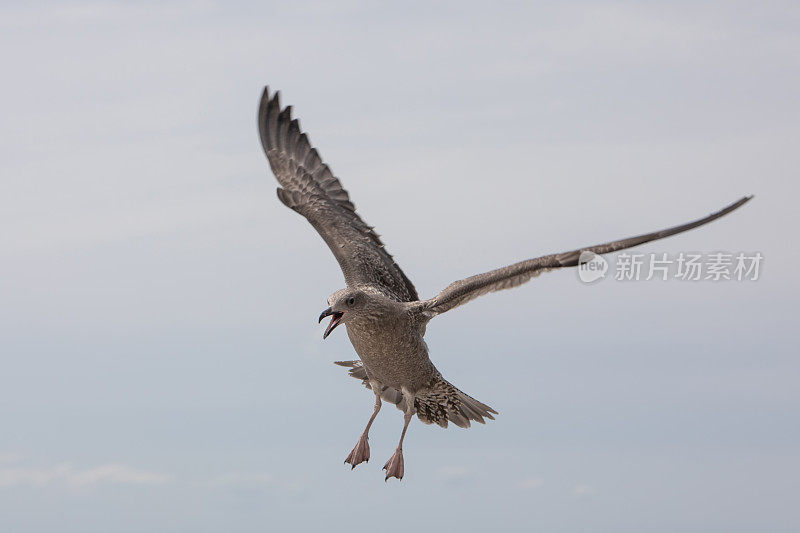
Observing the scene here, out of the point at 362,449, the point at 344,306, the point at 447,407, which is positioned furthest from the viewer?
the point at 447,407

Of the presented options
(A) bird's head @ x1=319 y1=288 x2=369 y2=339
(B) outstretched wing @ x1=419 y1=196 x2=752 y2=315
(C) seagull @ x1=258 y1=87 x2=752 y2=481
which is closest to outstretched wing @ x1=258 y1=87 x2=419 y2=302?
(C) seagull @ x1=258 y1=87 x2=752 y2=481

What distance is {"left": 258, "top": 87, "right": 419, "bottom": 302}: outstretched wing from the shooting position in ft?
48.3

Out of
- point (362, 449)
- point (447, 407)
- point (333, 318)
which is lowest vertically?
point (362, 449)

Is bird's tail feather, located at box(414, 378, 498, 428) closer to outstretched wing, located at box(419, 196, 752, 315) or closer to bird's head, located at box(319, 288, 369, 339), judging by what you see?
outstretched wing, located at box(419, 196, 752, 315)

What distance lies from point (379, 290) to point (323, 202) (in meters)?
2.17

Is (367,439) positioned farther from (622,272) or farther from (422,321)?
(622,272)

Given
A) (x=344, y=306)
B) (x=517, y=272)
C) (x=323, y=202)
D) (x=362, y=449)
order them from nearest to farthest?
(x=517, y=272)
(x=344, y=306)
(x=362, y=449)
(x=323, y=202)

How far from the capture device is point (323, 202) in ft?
51.5

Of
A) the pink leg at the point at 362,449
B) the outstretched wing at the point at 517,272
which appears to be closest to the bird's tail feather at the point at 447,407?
the pink leg at the point at 362,449

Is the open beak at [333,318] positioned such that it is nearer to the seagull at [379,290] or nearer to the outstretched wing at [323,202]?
the seagull at [379,290]

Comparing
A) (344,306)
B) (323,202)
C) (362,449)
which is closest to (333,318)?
(344,306)

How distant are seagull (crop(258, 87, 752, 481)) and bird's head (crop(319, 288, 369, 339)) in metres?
0.01

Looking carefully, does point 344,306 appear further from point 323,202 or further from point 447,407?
point 323,202

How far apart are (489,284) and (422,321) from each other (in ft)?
3.96
